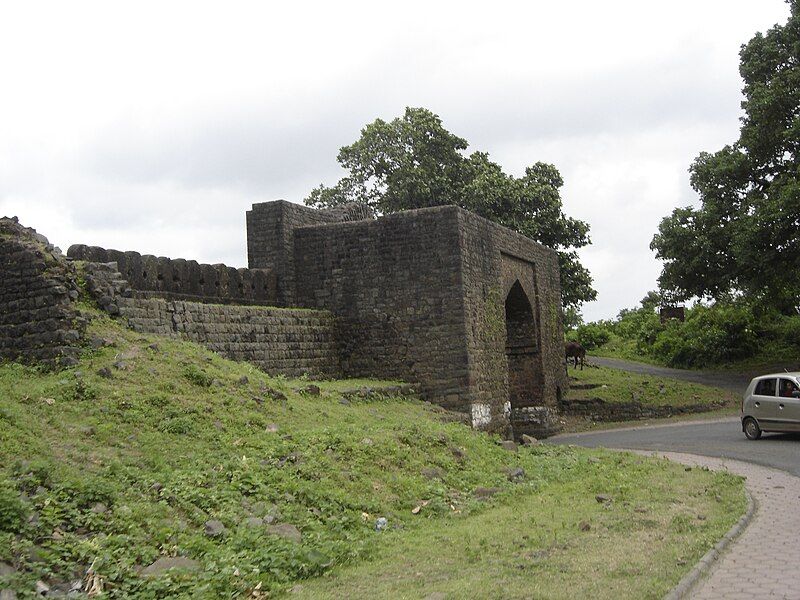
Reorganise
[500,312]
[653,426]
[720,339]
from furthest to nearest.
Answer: [720,339]
[653,426]
[500,312]

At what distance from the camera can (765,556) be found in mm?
6547

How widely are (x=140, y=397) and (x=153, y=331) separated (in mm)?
3498

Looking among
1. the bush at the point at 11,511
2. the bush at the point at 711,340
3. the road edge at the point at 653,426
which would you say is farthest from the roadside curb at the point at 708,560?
the bush at the point at 711,340

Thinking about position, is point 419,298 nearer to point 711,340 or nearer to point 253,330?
point 253,330

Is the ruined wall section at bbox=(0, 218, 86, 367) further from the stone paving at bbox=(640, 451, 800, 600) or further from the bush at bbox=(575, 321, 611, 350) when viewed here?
the bush at bbox=(575, 321, 611, 350)

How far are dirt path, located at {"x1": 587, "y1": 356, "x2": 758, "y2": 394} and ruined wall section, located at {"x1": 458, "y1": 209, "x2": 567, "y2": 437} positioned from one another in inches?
229

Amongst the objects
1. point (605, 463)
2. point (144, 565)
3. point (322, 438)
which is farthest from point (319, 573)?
point (605, 463)

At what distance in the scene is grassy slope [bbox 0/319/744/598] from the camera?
6121mm

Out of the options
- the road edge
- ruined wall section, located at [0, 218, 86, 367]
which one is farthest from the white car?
ruined wall section, located at [0, 218, 86, 367]

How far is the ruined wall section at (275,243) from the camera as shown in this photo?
61.8 feet

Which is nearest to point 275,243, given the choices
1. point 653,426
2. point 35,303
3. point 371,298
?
point 371,298

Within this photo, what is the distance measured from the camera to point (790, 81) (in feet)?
81.6

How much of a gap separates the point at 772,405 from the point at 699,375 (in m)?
15.0

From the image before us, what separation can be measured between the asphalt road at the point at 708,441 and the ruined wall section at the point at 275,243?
702 cm
